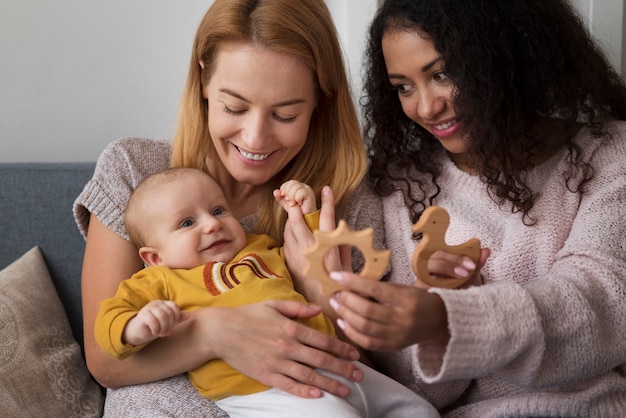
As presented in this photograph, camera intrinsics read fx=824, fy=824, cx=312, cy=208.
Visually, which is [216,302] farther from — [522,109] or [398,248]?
[522,109]

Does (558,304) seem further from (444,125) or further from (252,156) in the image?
(252,156)

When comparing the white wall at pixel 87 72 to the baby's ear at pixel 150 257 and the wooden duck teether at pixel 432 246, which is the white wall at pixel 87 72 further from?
the wooden duck teether at pixel 432 246

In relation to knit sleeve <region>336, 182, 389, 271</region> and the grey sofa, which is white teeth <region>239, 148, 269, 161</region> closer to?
knit sleeve <region>336, 182, 389, 271</region>

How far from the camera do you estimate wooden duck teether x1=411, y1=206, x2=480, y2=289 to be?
4.73 feet

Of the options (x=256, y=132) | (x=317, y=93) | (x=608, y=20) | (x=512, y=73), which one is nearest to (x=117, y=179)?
(x=256, y=132)

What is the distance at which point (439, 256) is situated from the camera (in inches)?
60.1

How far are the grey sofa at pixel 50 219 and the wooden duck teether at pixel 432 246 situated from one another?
1100 millimetres

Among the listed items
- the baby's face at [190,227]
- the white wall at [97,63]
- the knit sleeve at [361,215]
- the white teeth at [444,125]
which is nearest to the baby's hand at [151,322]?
the baby's face at [190,227]

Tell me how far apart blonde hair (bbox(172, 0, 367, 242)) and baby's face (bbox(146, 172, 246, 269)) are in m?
0.20

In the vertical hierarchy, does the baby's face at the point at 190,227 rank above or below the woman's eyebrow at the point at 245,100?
below

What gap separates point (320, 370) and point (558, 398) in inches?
19.2

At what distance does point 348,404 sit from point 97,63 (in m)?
1.40

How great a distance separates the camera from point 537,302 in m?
1.44

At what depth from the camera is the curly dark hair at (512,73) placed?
5.49ft
